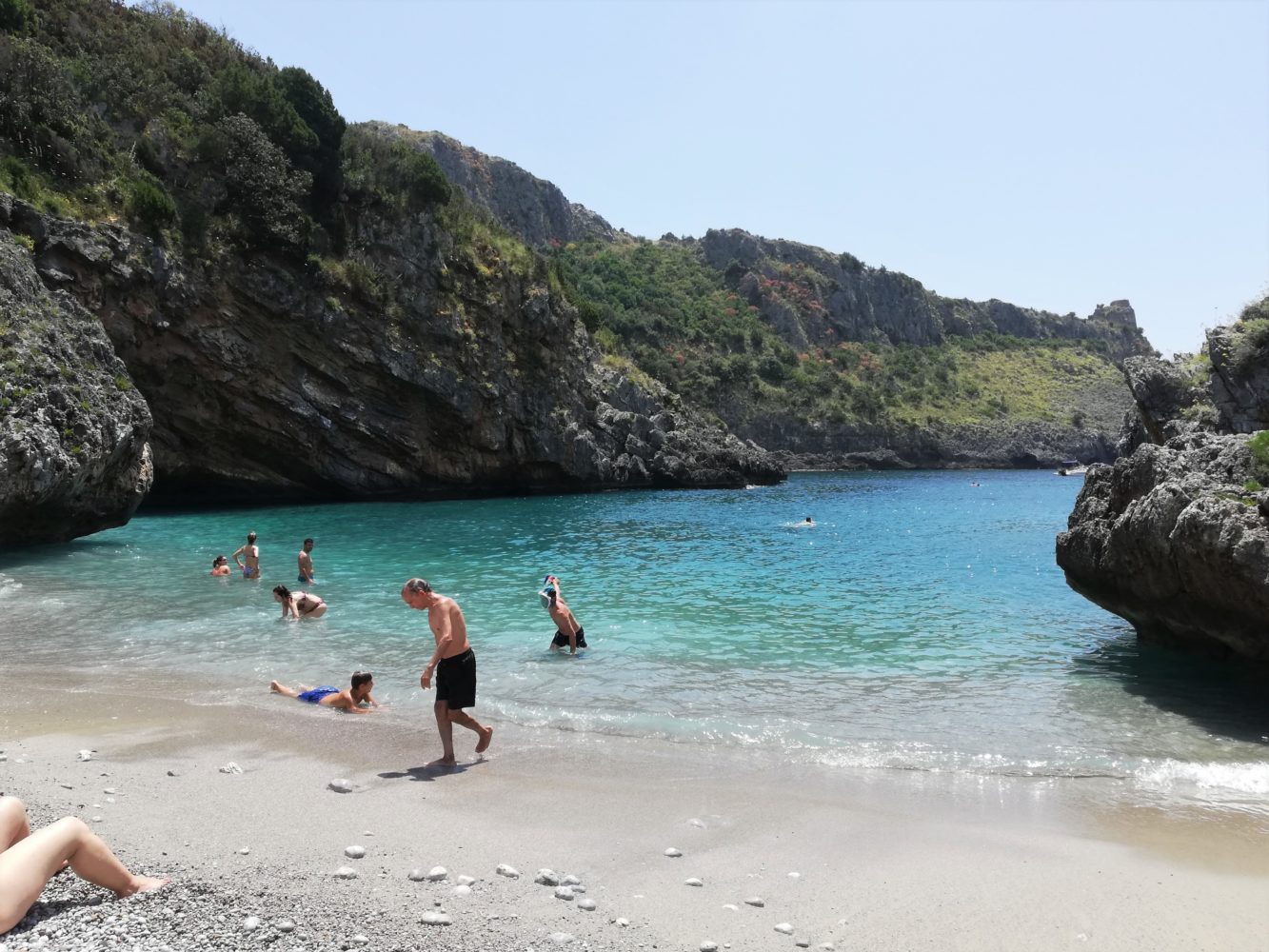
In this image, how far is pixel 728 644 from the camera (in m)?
13.5

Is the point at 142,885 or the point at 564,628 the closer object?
the point at 142,885

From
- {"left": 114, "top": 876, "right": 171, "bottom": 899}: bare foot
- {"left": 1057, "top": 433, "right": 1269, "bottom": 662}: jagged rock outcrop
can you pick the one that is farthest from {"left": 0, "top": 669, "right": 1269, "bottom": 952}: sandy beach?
{"left": 1057, "top": 433, "right": 1269, "bottom": 662}: jagged rock outcrop

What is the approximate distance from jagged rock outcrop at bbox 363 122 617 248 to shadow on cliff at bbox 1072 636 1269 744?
105329 millimetres

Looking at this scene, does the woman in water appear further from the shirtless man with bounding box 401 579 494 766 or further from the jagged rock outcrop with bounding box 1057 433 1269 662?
the jagged rock outcrop with bounding box 1057 433 1269 662

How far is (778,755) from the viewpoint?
8.35 metres

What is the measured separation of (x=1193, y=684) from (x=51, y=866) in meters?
11.8

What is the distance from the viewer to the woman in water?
14.0ft

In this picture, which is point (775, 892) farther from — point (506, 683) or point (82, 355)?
point (82, 355)

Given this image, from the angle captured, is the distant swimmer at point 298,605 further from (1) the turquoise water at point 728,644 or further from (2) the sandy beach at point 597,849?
(2) the sandy beach at point 597,849

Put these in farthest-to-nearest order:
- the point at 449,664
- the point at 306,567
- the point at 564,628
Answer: the point at 306,567 → the point at 564,628 → the point at 449,664

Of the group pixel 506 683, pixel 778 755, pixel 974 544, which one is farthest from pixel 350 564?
pixel 974 544

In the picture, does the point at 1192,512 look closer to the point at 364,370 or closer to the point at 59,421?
the point at 59,421

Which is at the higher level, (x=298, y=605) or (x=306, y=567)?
(x=306, y=567)

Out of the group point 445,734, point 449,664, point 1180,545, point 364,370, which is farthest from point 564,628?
point 364,370
